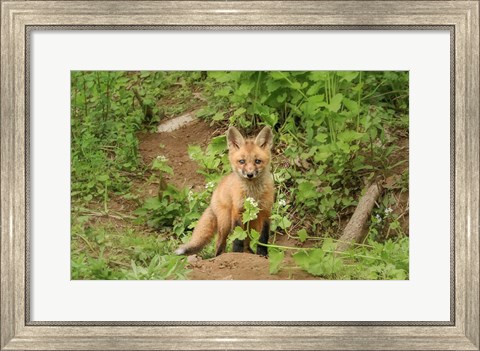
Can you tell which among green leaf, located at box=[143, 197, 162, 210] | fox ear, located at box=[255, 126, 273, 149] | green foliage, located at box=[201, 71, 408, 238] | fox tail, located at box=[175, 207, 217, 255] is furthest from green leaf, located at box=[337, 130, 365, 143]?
green leaf, located at box=[143, 197, 162, 210]

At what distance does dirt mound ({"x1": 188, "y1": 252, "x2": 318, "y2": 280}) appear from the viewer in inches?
197

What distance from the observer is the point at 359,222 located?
5152 millimetres

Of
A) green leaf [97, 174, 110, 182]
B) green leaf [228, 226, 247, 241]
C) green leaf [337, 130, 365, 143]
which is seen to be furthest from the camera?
green leaf [228, 226, 247, 241]

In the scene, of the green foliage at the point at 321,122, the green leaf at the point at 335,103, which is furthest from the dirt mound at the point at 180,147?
the green leaf at the point at 335,103

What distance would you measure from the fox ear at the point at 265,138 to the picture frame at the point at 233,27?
2.38ft

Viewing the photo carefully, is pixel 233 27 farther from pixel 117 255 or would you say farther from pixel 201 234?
pixel 117 255

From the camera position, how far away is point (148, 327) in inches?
191

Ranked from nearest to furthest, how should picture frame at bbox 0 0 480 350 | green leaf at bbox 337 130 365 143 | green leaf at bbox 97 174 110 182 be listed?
picture frame at bbox 0 0 480 350
green leaf at bbox 97 174 110 182
green leaf at bbox 337 130 365 143

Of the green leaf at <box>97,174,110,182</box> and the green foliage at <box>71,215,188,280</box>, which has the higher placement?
the green leaf at <box>97,174,110,182</box>

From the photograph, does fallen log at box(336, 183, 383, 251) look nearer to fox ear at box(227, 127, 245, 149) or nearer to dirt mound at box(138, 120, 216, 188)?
fox ear at box(227, 127, 245, 149)

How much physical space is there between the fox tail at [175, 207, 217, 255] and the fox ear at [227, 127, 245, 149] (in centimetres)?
47

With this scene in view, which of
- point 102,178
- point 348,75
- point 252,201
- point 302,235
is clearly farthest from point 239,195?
point 348,75

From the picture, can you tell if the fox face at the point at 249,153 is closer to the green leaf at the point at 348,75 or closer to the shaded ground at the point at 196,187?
the shaded ground at the point at 196,187

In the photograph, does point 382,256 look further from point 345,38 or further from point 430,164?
point 345,38
